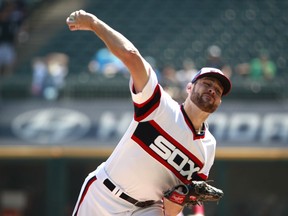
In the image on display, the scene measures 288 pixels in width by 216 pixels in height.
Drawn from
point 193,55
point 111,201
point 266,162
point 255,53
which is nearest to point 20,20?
point 193,55

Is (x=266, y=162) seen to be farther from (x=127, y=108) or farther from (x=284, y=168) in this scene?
(x=127, y=108)

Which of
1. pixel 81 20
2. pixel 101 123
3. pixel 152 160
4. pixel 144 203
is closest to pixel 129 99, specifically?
pixel 101 123

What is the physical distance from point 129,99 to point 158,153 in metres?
6.10

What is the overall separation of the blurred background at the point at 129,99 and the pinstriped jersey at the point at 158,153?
18.4 feet

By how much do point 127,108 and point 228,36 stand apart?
2.92 meters

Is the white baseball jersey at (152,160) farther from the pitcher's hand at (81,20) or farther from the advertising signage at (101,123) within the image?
the advertising signage at (101,123)

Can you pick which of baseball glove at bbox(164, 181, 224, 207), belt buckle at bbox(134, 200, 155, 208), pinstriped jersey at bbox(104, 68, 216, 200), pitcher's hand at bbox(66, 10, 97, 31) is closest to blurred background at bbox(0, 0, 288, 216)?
belt buckle at bbox(134, 200, 155, 208)

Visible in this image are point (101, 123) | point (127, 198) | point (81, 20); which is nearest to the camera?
point (81, 20)

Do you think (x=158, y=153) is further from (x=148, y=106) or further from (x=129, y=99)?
(x=129, y=99)

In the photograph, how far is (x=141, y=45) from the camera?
1278 centimetres

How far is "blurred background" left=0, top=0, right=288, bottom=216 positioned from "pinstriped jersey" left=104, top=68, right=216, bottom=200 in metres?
5.60

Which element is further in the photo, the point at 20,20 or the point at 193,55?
the point at 20,20

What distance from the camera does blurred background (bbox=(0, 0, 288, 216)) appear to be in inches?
411

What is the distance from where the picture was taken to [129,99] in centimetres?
1069
